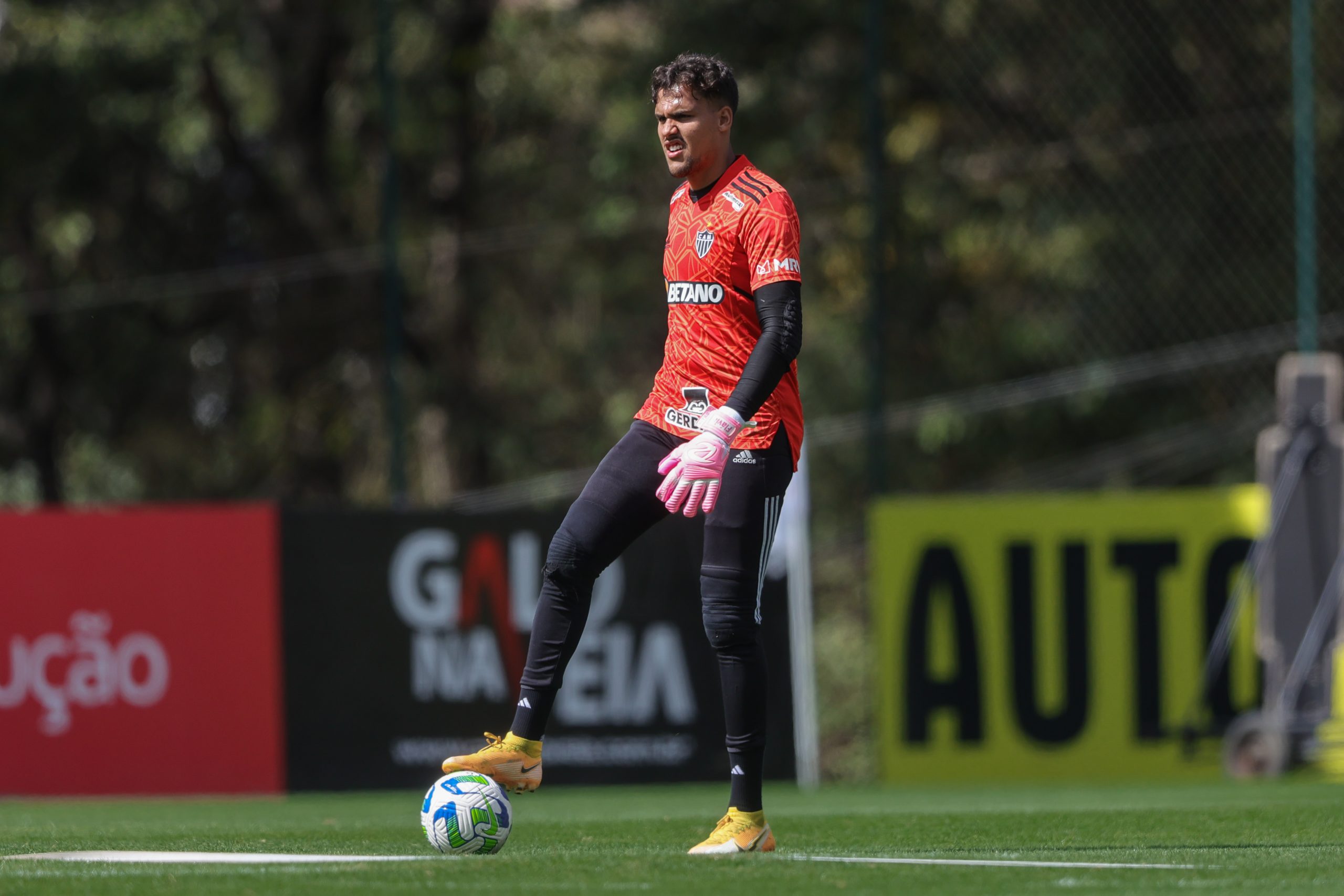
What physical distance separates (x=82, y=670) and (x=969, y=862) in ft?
25.0

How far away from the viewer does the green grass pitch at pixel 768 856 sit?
4.84 m

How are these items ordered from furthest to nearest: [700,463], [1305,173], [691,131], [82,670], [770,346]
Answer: [1305,173]
[82,670]
[691,131]
[770,346]
[700,463]

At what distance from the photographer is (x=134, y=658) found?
11.9 meters

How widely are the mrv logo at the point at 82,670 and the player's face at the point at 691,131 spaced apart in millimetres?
7114

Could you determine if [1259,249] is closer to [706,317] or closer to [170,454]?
[706,317]

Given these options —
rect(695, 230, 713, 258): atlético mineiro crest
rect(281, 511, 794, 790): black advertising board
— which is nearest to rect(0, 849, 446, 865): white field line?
rect(695, 230, 713, 258): atlético mineiro crest

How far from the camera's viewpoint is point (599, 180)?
20125 mm

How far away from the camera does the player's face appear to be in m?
5.78

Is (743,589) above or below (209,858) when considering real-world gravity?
above

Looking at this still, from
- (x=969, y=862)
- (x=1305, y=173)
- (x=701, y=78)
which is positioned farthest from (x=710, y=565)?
(x=1305, y=173)

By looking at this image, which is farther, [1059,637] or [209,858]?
[1059,637]

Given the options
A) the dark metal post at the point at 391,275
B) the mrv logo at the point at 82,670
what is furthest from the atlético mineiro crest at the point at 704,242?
the dark metal post at the point at 391,275

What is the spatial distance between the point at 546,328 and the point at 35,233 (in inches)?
208

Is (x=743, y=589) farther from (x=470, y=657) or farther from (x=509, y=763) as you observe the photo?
(x=470, y=657)
